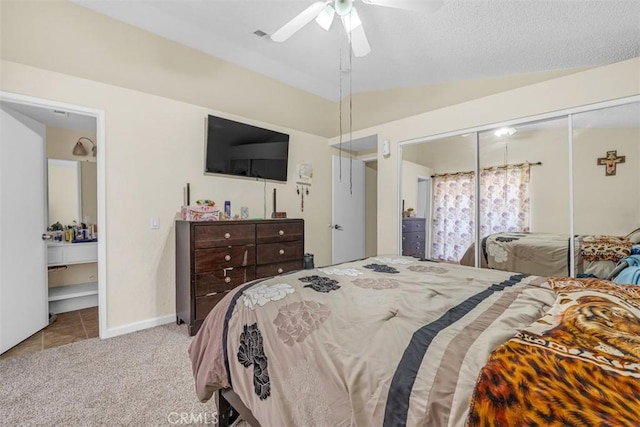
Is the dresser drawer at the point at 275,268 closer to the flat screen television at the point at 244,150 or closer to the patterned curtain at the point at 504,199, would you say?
the flat screen television at the point at 244,150

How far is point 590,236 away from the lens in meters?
2.41

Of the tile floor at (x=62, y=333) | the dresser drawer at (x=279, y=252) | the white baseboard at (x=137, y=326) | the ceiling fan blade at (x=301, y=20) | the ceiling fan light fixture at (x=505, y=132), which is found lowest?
the tile floor at (x=62, y=333)

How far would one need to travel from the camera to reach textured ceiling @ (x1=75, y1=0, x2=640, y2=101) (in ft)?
6.30

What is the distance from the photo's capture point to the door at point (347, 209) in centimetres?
448

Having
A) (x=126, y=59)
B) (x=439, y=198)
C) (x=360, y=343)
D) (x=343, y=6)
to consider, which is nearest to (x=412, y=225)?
(x=439, y=198)

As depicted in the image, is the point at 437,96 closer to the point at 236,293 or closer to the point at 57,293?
the point at 236,293

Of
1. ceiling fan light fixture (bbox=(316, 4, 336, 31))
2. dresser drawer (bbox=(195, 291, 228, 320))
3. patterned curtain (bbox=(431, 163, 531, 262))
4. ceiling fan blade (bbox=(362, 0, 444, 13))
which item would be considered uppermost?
ceiling fan light fixture (bbox=(316, 4, 336, 31))

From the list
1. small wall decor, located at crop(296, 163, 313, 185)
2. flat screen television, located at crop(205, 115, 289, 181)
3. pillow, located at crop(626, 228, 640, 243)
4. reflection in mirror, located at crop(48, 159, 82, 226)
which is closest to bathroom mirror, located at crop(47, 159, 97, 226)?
reflection in mirror, located at crop(48, 159, 82, 226)

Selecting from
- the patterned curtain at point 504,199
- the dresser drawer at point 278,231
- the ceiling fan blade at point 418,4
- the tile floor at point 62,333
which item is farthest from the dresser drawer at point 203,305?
the patterned curtain at point 504,199

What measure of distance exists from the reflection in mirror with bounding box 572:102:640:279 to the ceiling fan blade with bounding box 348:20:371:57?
2022 mm

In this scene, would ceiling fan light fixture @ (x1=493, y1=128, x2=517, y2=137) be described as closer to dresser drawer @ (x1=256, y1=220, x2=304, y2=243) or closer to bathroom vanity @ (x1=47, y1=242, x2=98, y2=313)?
dresser drawer @ (x1=256, y1=220, x2=304, y2=243)

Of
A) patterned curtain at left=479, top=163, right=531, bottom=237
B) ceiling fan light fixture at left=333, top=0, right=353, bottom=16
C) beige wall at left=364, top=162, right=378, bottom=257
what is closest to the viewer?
ceiling fan light fixture at left=333, top=0, right=353, bottom=16

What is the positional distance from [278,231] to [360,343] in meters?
2.42

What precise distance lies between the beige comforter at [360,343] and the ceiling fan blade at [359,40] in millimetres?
1678
